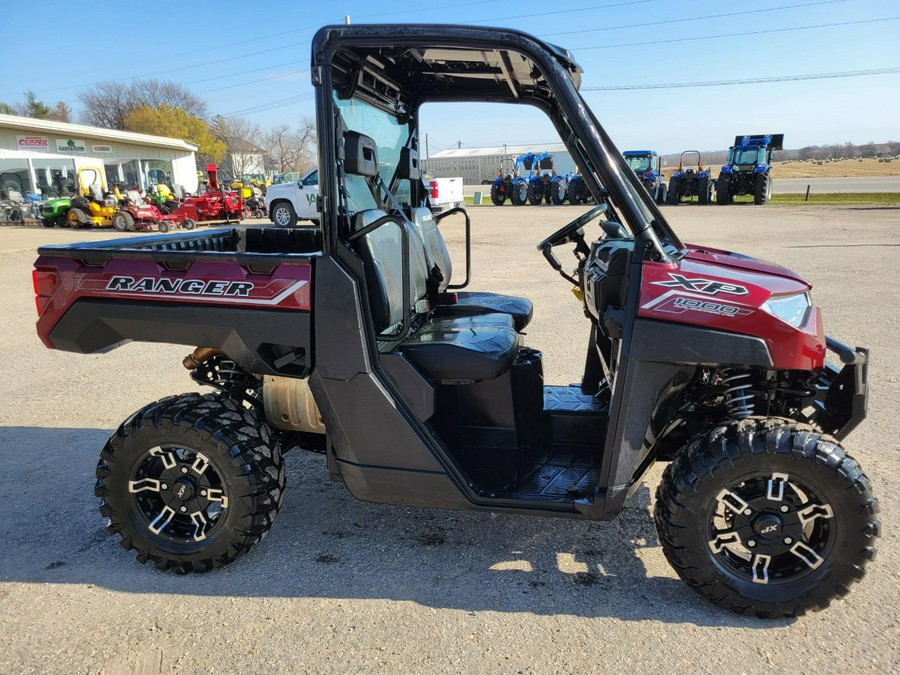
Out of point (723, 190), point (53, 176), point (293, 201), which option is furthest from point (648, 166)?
point (53, 176)

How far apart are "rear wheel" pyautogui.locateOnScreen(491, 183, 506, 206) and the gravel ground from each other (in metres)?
26.4

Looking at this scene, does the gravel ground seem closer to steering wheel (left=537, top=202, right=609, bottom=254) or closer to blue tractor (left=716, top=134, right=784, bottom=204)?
steering wheel (left=537, top=202, right=609, bottom=254)

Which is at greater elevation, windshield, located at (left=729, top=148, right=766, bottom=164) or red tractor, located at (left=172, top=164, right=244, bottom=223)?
windshield, located at (left=729, top=148, right=766, bottom=164)

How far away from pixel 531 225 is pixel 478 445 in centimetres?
1691

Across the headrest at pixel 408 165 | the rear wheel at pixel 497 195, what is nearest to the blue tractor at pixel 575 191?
the rear wheel at pixel 497 195

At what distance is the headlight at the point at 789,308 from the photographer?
2.39 meters

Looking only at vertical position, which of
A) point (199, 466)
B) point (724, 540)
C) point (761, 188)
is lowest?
point (724, 540)

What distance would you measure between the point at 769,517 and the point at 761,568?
0.22 m

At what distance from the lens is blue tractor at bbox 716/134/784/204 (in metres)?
24.8

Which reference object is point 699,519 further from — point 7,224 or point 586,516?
point 7,224

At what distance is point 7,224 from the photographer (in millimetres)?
24828

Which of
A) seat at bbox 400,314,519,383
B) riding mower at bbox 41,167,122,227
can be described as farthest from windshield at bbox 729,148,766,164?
seat at bbox 400,314,519,383

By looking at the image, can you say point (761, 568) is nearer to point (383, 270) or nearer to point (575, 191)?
point (383, 270)

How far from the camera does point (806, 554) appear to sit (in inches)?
98.6
